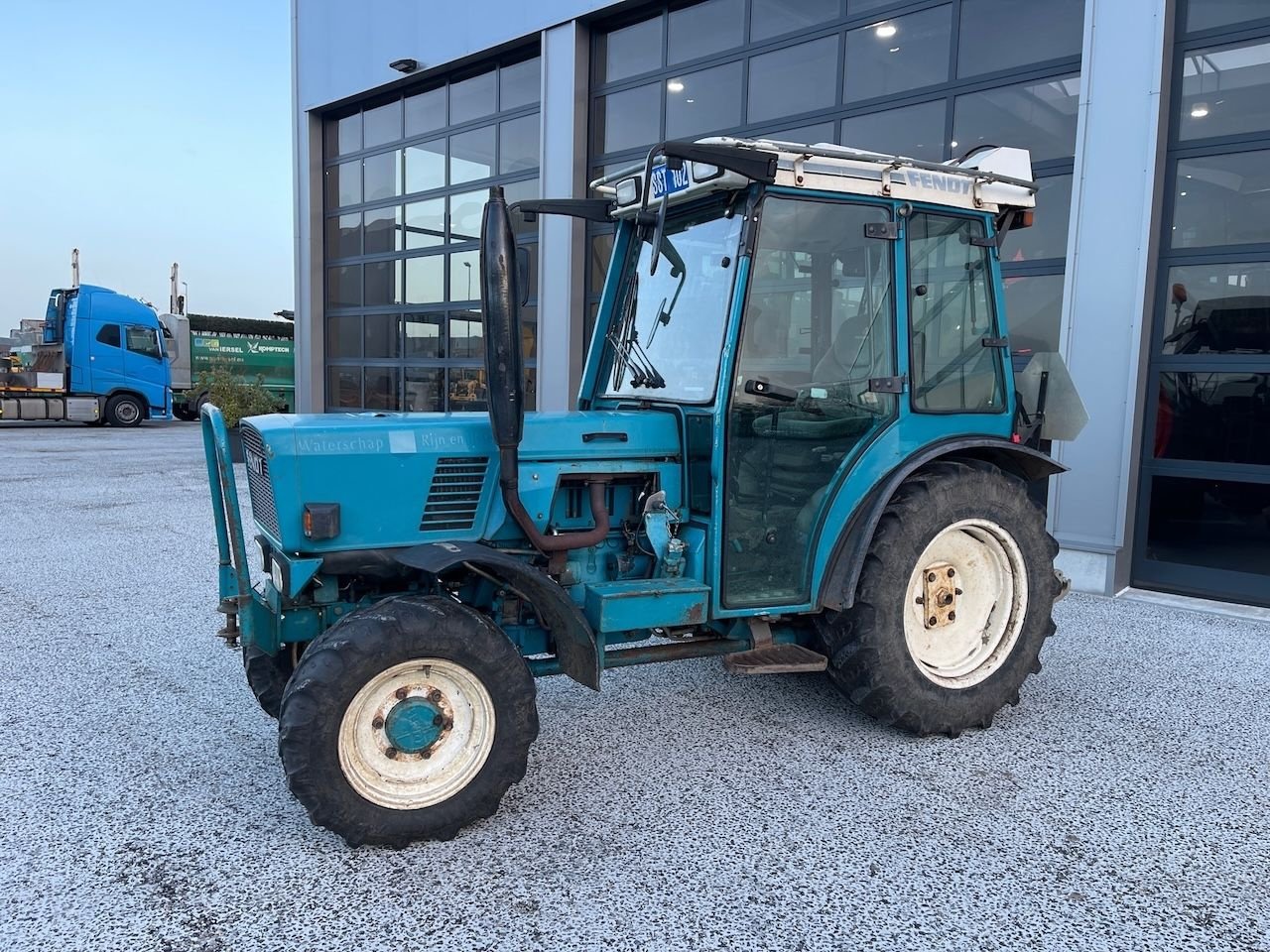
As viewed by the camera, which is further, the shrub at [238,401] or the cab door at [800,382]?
the shrub at [238,401]

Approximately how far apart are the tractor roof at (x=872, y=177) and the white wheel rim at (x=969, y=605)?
1.39m

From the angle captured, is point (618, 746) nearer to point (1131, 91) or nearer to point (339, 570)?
point (339, 570)

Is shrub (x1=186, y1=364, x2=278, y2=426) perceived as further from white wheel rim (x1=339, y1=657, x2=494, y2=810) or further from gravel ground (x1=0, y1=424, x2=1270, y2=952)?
white wheel rim (x1=339, y1=657, x2=494, y2=810)

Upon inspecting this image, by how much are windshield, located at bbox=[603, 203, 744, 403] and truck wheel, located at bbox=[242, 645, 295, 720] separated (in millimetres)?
1747

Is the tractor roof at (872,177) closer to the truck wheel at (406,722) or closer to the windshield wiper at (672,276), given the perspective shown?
the windshield wiper at (672,276)

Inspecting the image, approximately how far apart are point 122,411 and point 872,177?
22566 mm

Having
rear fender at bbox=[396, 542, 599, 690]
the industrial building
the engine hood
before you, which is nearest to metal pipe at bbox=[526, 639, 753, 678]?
rear fender at bbox=[396, 542, 599, 690]

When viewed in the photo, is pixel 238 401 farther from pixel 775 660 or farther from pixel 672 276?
pixel 775 660

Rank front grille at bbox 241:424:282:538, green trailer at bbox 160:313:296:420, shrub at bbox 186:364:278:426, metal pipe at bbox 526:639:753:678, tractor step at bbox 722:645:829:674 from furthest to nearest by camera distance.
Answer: green trailer at bbox 160:313:296:420 < shrub at bbox 186:364:278:426 < tractor step at bbox 722:645:829:674 < metal pipe at bbox 526:639:753:678 < front grille at bbox 241:424:282:538

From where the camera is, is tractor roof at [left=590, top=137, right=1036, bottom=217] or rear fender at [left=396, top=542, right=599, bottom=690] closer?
rear fender at [left=396, top=542, right=599, bottom=690]

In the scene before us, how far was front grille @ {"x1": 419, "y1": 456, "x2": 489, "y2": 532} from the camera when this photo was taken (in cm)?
325

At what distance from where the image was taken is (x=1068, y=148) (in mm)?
6574

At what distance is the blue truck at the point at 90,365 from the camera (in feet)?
68.5

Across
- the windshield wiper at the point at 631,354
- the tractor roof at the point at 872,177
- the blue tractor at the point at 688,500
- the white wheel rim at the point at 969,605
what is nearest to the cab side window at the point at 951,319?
the blue tractor at the point at 688,500
